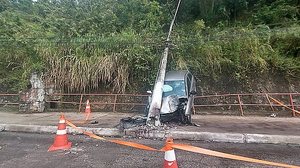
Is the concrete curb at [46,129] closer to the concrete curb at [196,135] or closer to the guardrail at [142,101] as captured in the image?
the concrete curb at [196,135]

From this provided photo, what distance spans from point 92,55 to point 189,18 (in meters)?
8.40

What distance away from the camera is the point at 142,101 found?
12.8 m

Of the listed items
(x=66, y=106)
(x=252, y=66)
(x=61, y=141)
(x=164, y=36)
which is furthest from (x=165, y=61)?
(x=61, y=141)

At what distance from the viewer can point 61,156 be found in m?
5.89

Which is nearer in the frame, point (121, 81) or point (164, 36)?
point (121, 81)

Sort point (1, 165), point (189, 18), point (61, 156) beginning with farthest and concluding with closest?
point (189, 18) < point (61, 156) < point (1, 165)

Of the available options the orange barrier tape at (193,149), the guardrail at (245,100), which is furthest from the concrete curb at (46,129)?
the guardrail at (245,100)

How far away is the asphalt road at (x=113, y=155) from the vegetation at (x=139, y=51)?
590cm

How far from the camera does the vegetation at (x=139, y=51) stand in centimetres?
1258

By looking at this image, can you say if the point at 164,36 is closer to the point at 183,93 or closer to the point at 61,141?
the point at 183,93

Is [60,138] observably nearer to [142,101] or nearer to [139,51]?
[142,101]

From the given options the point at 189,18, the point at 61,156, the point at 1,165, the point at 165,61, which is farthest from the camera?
the point at 189,18

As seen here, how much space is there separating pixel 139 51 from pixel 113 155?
779cm

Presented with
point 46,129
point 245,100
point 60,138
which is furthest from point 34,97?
point 245,100
